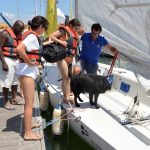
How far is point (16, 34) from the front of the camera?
539 centimetres

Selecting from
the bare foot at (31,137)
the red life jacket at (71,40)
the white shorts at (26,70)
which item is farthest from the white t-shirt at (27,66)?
the red life jacket at (71,40)

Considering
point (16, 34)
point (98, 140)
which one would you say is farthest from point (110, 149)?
point (16, 34)

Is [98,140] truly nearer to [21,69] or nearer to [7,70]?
[21,69]

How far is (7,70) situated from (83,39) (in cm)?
144

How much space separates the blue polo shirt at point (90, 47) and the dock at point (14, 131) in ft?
4.08

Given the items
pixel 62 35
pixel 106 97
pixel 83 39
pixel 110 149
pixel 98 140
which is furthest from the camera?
pixel 106 97

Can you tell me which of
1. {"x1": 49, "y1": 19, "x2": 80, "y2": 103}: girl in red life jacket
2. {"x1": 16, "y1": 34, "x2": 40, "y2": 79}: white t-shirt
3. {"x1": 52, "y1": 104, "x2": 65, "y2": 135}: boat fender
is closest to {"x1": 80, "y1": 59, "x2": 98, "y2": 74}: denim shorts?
{"x1": 49, "y1": 19, "x2": 80, "y2": 103}: girl in red life jacket

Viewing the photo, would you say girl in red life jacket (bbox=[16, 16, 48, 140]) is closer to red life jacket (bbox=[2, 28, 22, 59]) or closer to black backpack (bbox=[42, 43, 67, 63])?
black backpack (bbox=[42, 43, 67, 63])

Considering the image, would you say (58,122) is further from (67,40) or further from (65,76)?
(67,40)

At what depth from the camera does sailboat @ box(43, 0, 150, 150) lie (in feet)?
12.9

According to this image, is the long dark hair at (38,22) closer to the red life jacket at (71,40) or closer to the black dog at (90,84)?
the red life jacket at (71,40)

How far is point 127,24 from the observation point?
14.1 feet

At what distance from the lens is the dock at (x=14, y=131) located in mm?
3922

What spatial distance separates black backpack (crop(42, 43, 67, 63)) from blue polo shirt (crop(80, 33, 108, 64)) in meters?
1.28
